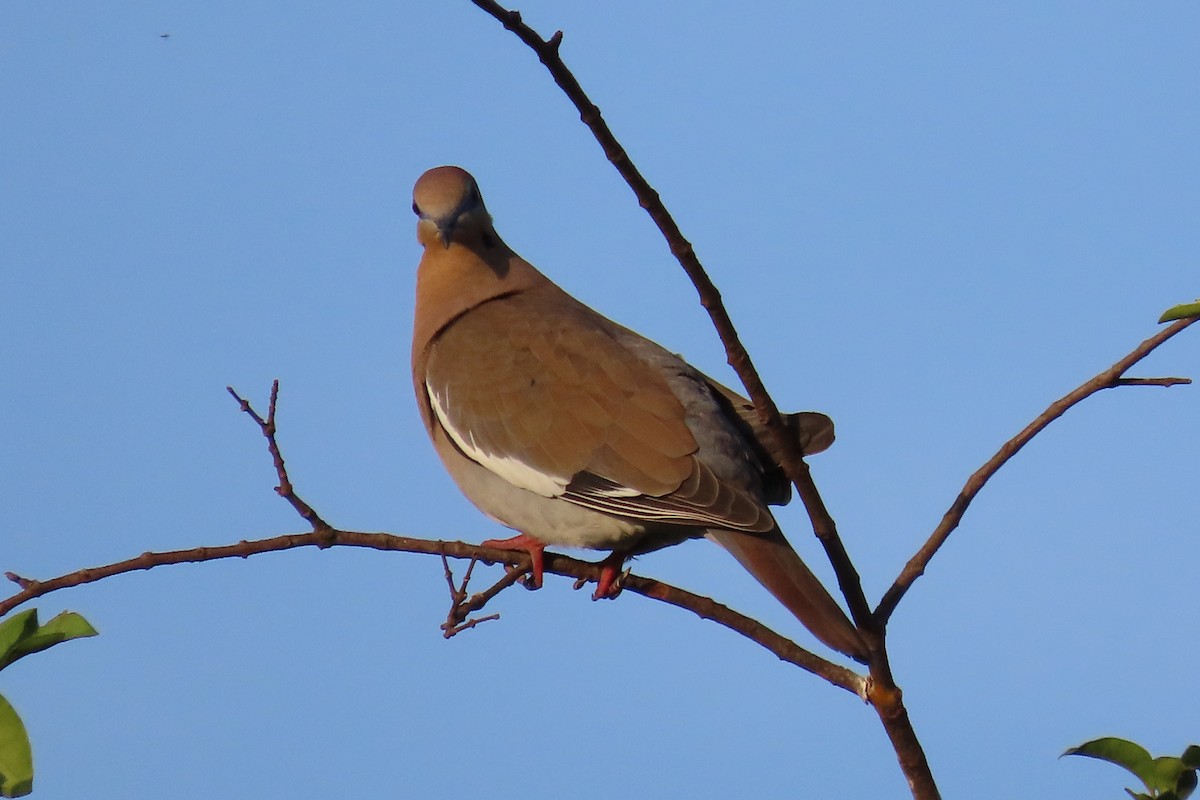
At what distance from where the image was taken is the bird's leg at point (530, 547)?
3.74 metres

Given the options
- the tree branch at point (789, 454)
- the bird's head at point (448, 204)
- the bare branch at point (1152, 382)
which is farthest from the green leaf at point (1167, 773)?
the bird's head at point (448, 204)

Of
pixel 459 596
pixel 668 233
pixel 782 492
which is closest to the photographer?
pixel 668 233

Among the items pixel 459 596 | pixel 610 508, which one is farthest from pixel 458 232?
pixel 459 596

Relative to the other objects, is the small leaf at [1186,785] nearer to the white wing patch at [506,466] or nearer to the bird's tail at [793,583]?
the bird's tail at [793,583]

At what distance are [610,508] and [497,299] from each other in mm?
1159

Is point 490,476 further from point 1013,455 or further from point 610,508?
point 1013,455

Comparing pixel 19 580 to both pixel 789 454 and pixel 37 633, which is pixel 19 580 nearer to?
pixel 37 633

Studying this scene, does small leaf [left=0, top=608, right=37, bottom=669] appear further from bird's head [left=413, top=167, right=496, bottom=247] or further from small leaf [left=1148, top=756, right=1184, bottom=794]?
bird's head [left=413, top=167, right=496, bottom=247]

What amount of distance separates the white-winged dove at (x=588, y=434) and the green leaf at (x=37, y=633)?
139 cm

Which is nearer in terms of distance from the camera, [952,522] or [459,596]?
[952,522]

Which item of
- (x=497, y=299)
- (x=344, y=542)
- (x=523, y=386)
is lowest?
(x=344, y=542)

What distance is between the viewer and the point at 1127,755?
88.3 inches

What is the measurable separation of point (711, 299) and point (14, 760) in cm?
136

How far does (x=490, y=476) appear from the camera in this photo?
414cm
